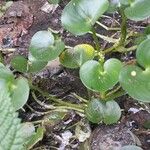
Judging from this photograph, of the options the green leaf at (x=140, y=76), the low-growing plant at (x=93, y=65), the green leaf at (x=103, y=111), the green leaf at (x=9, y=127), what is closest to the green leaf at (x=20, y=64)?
the low-growing plant at (x=93, y=65)

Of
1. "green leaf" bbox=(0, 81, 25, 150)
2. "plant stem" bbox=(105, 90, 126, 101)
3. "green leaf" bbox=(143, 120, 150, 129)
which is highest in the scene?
"green leaf" bbox=(0, 81, 25, 150)

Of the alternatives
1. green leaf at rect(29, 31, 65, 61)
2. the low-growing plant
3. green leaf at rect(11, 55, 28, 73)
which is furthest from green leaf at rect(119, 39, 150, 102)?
green leaf at rect(11, 55, 28, 73)

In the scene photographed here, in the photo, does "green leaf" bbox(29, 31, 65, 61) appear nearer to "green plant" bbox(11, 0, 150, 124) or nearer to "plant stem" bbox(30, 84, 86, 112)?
"green plant" bbox(11, 0, 150, 124)

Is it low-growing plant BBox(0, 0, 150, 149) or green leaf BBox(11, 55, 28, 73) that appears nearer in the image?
low-growing plant BBox(0, 0, 150, 149)

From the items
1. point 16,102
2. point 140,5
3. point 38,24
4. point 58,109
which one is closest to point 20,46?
point 38,24

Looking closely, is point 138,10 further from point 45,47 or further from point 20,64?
point 20,64
